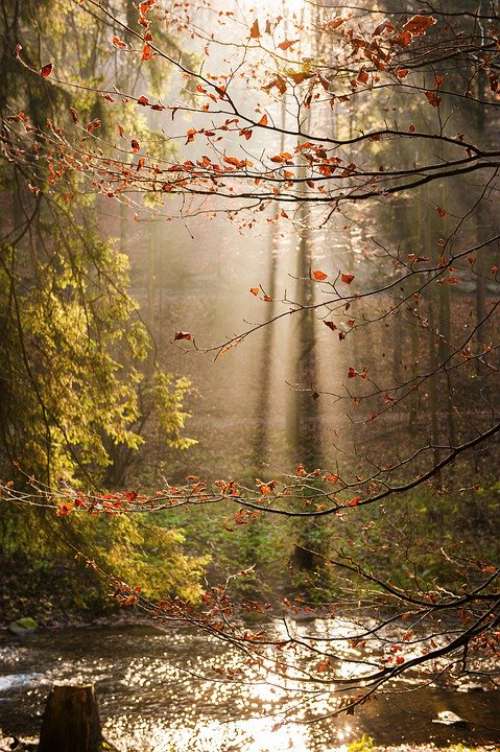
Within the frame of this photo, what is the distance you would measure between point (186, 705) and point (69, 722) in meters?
2.04

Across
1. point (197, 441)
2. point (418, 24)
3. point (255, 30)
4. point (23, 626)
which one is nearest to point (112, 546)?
point (197, 441)

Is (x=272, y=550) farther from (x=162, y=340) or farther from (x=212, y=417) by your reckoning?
(x=162, y=340)

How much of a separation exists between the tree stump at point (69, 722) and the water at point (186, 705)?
701 mm

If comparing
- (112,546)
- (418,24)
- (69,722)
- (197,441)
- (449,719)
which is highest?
(418,24)

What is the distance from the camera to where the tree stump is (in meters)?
5.62

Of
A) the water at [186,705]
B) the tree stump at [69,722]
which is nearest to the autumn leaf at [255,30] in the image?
the water at [186,705]

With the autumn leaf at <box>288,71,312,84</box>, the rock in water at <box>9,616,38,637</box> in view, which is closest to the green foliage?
the rock in water at <box>9,616,38,637</box>

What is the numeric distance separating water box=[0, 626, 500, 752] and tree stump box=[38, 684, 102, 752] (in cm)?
70

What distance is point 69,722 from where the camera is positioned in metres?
5.64

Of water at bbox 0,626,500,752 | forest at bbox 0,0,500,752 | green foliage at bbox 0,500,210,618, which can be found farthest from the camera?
water at bbox 0,626,500,752

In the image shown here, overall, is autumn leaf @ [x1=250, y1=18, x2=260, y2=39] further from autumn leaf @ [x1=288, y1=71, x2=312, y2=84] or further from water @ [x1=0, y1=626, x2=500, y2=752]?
water @ [x1=0, y1=626, x2=500, y2=752]

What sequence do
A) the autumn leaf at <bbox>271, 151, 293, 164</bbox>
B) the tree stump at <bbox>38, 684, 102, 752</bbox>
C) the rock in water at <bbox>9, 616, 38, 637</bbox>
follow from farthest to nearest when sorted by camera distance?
the rock in water at <bbox>9, 616, 38, 637</bbox>, the tree stump at <bbox>38, 684, 102, 752</bbox>, the autumn leaf at <bbox>271, 151, 293, 164</bbox>

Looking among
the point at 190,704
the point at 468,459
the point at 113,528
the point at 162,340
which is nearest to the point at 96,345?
the point at 113,528

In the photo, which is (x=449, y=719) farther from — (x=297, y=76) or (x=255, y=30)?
(x=255, y=30)
